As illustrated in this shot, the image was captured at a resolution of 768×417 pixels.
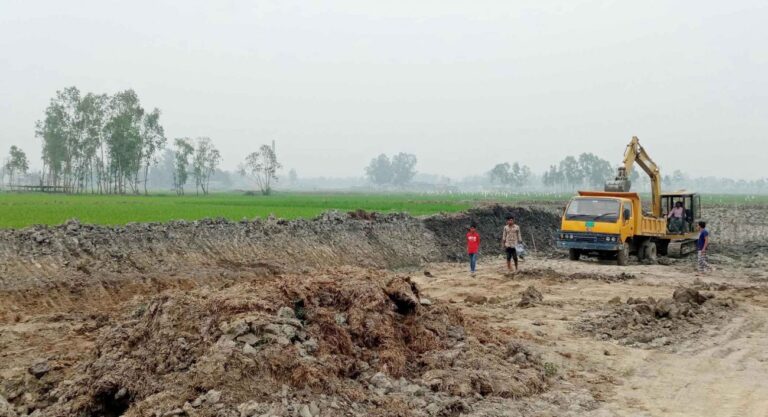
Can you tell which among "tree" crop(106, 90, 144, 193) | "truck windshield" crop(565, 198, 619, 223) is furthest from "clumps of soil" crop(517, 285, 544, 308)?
"tree" crop(106, 90, 144, 193)

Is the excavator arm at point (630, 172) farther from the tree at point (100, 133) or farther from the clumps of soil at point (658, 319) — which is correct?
the tree at point (100, 133)

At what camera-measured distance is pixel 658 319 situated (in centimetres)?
1157

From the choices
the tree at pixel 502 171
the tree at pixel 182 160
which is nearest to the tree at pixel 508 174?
the tree at pixel 502 171

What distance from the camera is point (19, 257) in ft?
48.2

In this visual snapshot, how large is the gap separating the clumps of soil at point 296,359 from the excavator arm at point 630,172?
46.8 ft

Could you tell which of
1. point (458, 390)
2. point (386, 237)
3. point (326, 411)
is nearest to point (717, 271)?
point (386, 237)

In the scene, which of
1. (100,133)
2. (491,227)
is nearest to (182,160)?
(100,133)

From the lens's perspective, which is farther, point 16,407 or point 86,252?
point 86,252

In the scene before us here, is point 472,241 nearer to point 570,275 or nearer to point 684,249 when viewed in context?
point 570,275

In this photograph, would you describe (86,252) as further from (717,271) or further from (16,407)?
(717,271)

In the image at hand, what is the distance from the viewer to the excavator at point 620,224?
777 inches

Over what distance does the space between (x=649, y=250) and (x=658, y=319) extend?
10.9 m

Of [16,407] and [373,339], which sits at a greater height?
[373,339]

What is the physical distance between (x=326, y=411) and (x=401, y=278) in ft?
11.4
